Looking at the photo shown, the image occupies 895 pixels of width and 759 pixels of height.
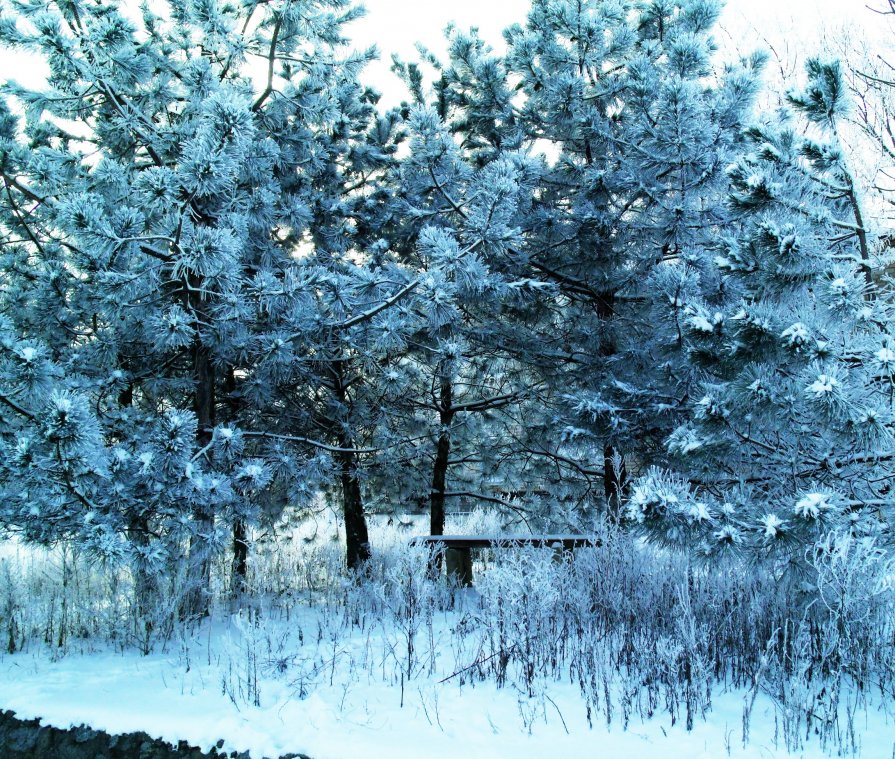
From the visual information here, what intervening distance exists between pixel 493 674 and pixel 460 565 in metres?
2.83

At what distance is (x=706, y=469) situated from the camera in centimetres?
470

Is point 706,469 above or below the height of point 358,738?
above

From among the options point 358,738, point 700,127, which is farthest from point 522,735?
point 700,127

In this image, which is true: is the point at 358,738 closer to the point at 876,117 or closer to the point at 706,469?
the point at 706,469

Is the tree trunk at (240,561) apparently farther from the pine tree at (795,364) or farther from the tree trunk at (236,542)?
the pine tree at (795,364)

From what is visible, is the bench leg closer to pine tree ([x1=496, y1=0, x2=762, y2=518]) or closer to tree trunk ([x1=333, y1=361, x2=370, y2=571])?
tree trunk ([x1=333, y1=361, x2=370, y2=571])

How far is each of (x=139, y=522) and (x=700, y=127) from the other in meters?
5.65

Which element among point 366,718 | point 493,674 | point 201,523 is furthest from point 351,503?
point 366,718

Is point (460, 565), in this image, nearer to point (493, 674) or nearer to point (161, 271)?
point (493, 674)

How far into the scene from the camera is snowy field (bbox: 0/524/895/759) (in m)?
3.25

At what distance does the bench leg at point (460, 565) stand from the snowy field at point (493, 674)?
1327mm

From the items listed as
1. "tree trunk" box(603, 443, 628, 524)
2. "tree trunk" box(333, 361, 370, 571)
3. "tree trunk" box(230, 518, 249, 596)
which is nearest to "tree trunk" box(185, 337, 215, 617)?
"tree trunk" box(230, 518, 249, 596)

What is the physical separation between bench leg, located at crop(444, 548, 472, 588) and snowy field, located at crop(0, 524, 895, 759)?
4.35 ft

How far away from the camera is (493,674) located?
4.07 metres
